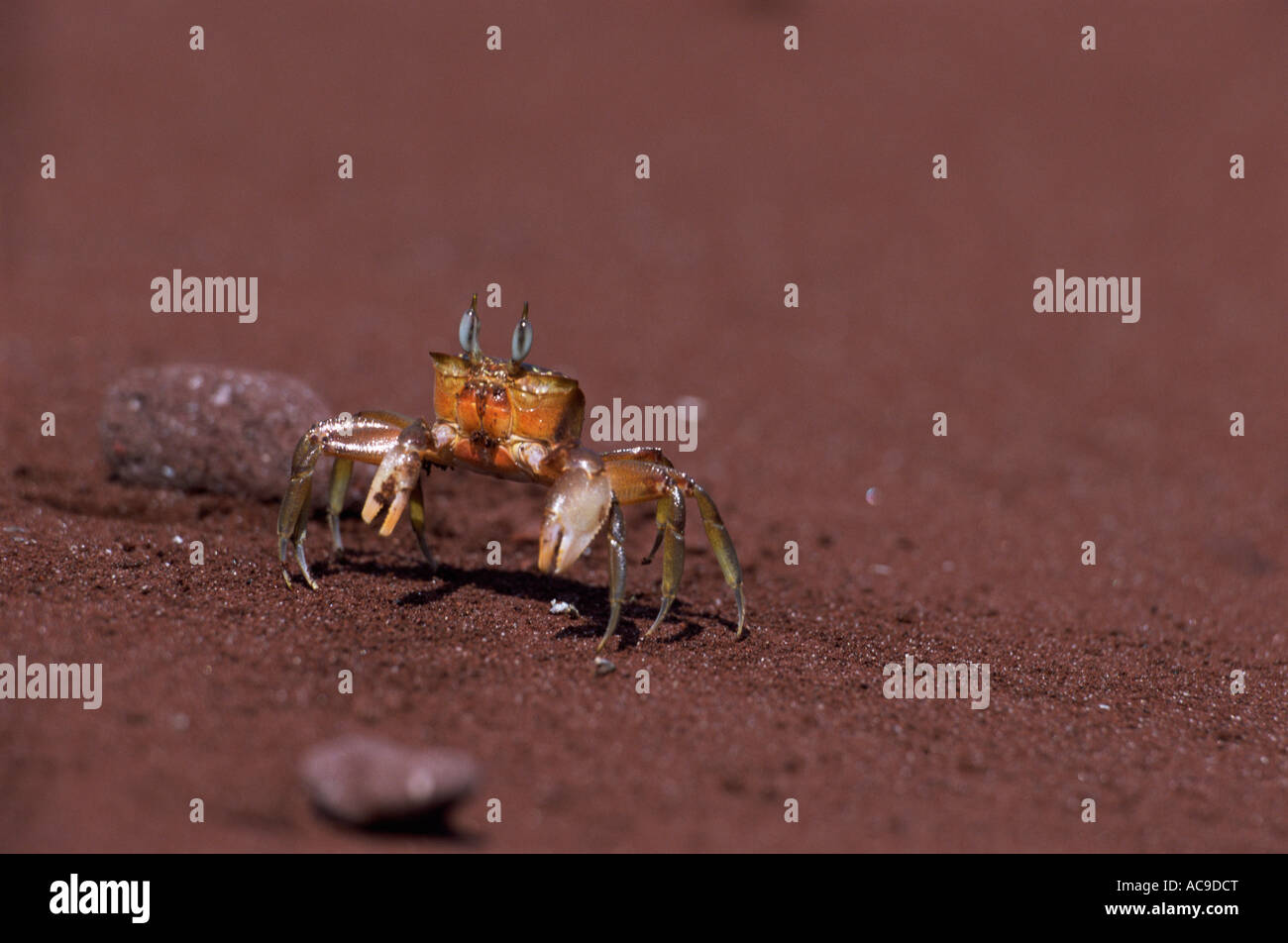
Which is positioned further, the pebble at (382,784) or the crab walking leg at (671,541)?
the crab walking leg at (671,541)

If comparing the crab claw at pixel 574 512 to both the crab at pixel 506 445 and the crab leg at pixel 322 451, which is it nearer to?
the crab at pixel 506 445

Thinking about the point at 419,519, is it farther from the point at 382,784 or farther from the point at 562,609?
the point at 382,784

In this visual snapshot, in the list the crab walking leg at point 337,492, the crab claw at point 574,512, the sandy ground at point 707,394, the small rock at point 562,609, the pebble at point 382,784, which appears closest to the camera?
the pebble at point 382,784

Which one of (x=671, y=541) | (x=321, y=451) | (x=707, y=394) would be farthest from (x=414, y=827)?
(x=707, y=394)

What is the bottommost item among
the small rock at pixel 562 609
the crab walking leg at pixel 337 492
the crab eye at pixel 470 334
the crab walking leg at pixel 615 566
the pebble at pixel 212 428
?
the small rock at pixel 562 609

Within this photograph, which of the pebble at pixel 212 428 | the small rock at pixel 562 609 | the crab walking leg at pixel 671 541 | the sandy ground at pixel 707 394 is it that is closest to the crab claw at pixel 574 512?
the crab walking leg at pixel 671 541

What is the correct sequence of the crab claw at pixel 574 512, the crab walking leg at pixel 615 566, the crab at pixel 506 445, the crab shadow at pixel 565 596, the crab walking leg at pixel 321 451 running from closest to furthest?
the crab claw at pixel 574 512 → the crab walking leg at pixel 615 566 → the crab at pixel 506 445 → the crab walking leg at pixel 321 451 → the crab shadow at pixel 565 596

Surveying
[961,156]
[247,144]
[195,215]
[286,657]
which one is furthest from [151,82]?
[286,657]
